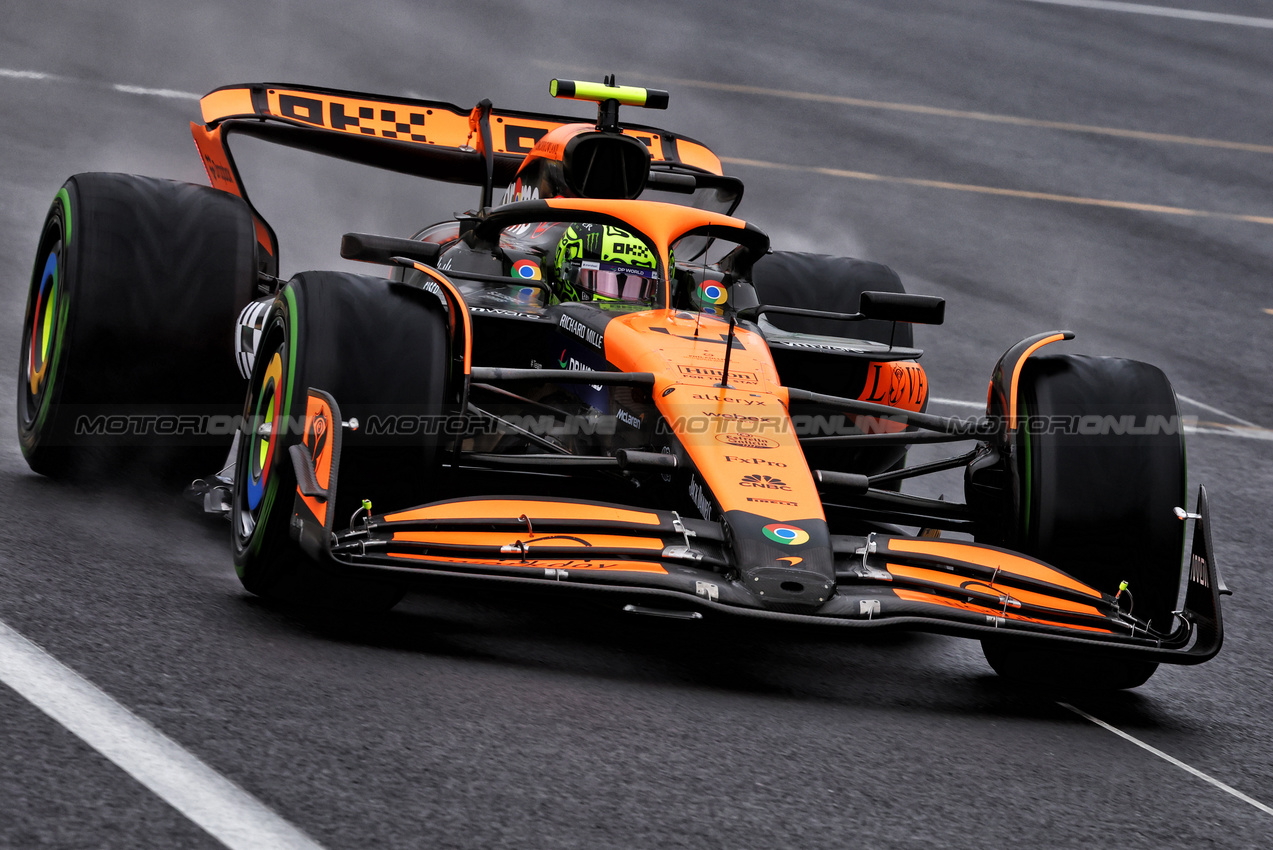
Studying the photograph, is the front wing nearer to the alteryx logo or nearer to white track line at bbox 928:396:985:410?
the alteryx logo

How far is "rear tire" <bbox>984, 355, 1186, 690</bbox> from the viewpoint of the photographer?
16.0ft

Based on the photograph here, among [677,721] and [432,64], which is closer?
[677,721]

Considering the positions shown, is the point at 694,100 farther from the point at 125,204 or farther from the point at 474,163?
the point at 125,204

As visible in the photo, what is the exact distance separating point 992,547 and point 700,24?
1867 centimetres

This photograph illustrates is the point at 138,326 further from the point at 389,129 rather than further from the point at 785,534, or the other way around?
the point at 785,534

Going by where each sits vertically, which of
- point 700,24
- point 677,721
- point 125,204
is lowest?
point 677,721

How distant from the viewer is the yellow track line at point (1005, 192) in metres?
16.6

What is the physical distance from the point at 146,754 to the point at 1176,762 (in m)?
Answer: 2.83

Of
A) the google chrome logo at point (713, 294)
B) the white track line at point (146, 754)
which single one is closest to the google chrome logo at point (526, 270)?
the google chrome logo at point (713, 294)

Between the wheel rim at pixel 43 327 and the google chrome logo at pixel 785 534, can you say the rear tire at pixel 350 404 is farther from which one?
the wheel rim at pixel 43 327

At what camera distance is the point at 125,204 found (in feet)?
19.8

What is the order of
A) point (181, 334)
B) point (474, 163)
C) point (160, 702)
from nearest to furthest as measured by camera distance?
point (160, 702) < point (181, 334) < point (474, 163)

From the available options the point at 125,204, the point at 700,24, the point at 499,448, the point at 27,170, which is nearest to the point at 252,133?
Answer: the point at 125,204

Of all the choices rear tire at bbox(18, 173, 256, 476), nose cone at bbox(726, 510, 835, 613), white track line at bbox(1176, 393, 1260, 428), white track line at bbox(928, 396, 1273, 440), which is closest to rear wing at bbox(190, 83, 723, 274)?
rear tire at bbox(18, 173, 256, 476)
